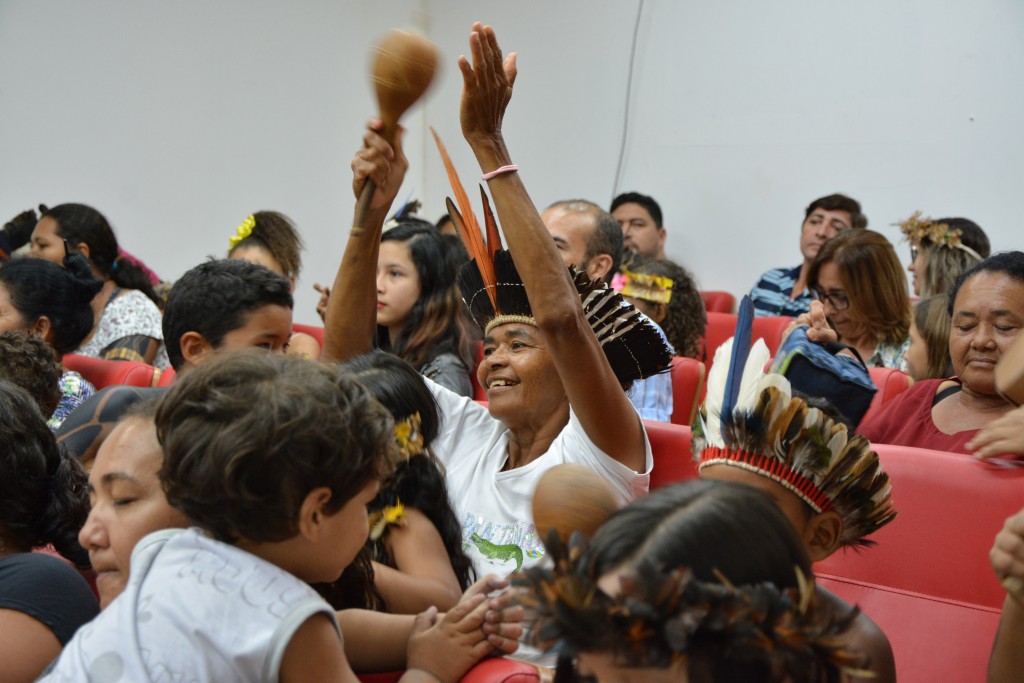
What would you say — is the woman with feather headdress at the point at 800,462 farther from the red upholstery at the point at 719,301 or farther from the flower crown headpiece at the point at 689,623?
the red upholstery at the point at 719,301

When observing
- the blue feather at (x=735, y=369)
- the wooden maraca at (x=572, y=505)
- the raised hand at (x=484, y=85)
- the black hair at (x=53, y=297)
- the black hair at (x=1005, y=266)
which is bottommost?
the black hair at (x=53, y=297)

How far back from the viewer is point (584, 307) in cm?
180

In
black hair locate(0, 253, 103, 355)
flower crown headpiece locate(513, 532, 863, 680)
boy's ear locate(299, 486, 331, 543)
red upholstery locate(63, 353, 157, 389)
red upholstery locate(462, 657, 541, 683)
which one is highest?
flower crown headpiece locate(513, 532, 863, 680)

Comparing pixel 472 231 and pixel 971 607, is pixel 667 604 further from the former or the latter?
pixel 472 231

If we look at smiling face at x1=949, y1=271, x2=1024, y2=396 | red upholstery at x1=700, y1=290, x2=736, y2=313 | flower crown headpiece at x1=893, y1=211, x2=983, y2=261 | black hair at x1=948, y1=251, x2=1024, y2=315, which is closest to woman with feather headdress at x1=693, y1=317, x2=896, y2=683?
smiling face at x1=949, y1=271, x2=1024, y2=396

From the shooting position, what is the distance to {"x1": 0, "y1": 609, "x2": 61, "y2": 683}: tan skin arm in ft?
4.17

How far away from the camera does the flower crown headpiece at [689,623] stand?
76 centimetres

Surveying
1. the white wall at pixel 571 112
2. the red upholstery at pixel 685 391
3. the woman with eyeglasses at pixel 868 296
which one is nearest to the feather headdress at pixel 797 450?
the red upholstery at pixel 685 391

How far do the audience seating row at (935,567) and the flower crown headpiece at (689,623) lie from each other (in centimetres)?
86

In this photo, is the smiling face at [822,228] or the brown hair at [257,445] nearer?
the brown hair at [257,445]

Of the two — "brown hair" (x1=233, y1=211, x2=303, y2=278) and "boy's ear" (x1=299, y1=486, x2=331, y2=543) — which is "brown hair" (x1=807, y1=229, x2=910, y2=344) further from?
"boy's ear" (x1=299, y1=486, x2=331, y2=543)

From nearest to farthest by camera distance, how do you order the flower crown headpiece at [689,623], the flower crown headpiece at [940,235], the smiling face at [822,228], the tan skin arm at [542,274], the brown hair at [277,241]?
1. the flower crown headpiece at [689,623]
2. the tan skin arm at [542,274]
3. the flower crown headpiece at [940,235]
4. the brown hair at [277,241]
5. the smiling face at [822,228]

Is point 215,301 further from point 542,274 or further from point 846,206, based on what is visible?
point 846,206

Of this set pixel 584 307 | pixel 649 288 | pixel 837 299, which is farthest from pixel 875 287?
pixel 584 307
